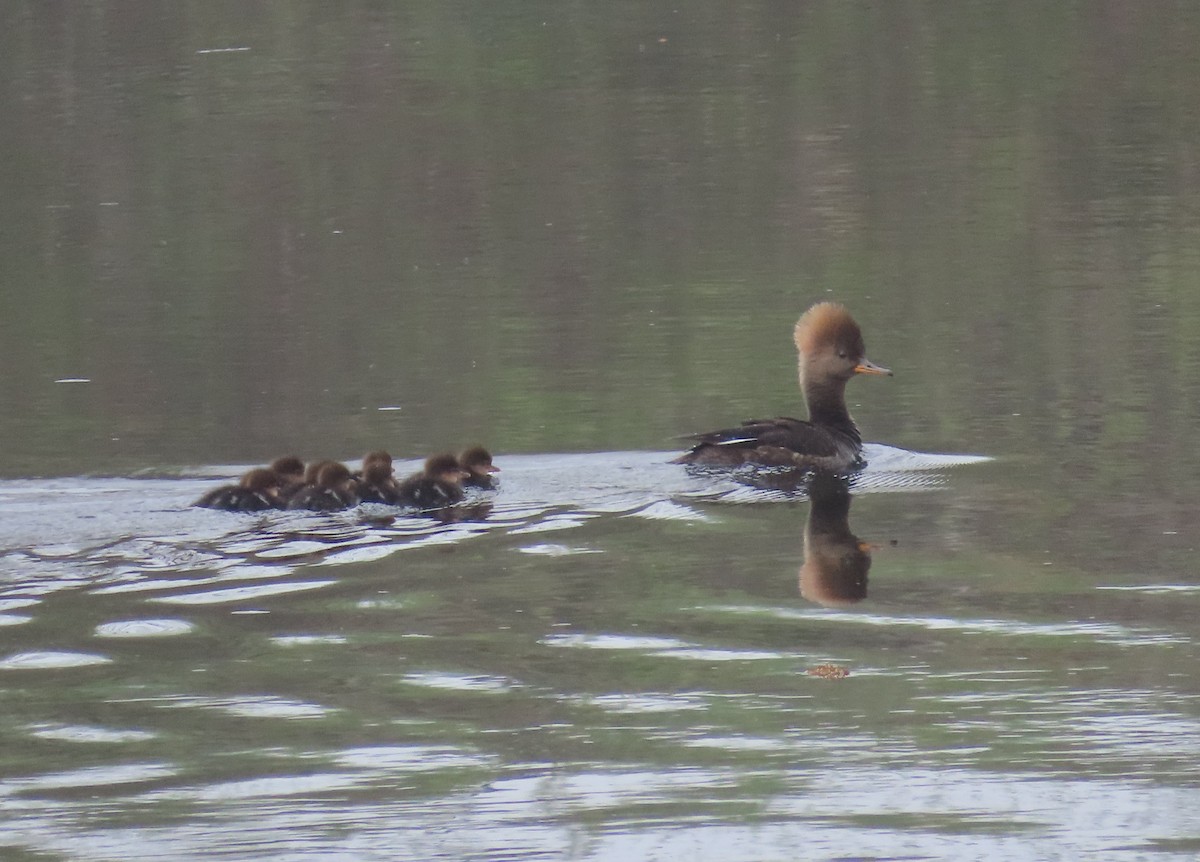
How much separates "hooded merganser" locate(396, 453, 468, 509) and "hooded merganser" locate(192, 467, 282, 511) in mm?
485

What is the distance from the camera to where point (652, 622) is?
6.82m

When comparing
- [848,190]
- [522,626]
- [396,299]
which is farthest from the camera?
[848,190]

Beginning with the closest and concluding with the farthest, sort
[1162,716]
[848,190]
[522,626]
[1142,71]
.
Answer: [1162,716], [522,626], [848,190], [1142,71]

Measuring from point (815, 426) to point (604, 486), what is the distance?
1257mm

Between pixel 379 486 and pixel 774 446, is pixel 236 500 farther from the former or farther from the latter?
pixel 774 446

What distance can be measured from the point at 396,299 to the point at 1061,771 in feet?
30.1

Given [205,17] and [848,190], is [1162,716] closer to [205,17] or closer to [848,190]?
[848,190]

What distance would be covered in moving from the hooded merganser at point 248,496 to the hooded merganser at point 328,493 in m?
0.09

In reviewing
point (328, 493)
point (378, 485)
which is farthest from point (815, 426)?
point (328, 493)

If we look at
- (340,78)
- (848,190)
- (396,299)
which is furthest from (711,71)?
(396,299)

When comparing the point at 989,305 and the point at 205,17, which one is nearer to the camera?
the point at 989,305

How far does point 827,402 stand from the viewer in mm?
10297

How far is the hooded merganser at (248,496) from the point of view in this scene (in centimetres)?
849

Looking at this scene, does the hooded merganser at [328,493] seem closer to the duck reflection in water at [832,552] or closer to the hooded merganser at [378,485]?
the hooded merganser at [378,485]
